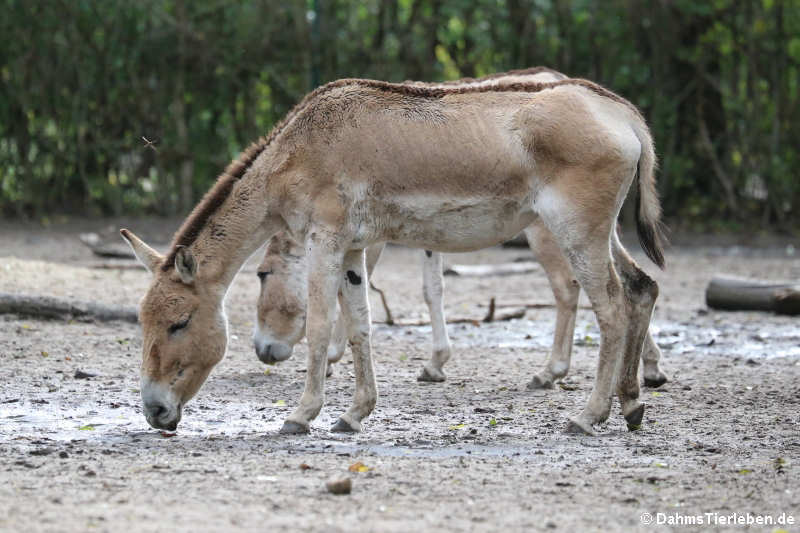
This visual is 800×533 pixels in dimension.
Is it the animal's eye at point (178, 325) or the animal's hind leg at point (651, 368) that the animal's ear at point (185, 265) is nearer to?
the animal's eye at point (178, 325)

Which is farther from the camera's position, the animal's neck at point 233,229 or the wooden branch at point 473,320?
the wooden branch at point 473,320

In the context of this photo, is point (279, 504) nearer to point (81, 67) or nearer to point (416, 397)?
point (416, 397)

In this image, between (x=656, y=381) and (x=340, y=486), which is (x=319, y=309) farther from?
(x=656, y=381)

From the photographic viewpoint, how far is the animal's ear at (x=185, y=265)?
580cm

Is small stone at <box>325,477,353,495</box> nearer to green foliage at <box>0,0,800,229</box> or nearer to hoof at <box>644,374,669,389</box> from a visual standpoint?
hoof at <box>644,374,669,389</box>

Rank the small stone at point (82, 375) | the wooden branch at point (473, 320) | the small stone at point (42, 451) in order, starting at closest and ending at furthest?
the small stone at point (42, 451) → the small stone at point (82, 375) → the wooden branch at point (473, 320)

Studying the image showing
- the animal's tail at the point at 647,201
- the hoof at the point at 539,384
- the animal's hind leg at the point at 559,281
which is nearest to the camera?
the animal's tail at the point at 647,201

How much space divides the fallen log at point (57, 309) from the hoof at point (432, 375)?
2653mm

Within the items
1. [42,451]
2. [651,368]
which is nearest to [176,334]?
[42,451]

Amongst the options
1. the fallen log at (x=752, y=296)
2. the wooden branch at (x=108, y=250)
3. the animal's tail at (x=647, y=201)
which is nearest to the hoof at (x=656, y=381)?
the animal's tail at (x=647, y=201)

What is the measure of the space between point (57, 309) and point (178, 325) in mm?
3309

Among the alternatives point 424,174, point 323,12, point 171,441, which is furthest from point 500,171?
point 323,12

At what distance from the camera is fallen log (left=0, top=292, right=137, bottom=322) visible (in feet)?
28.6

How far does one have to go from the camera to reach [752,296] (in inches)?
397
